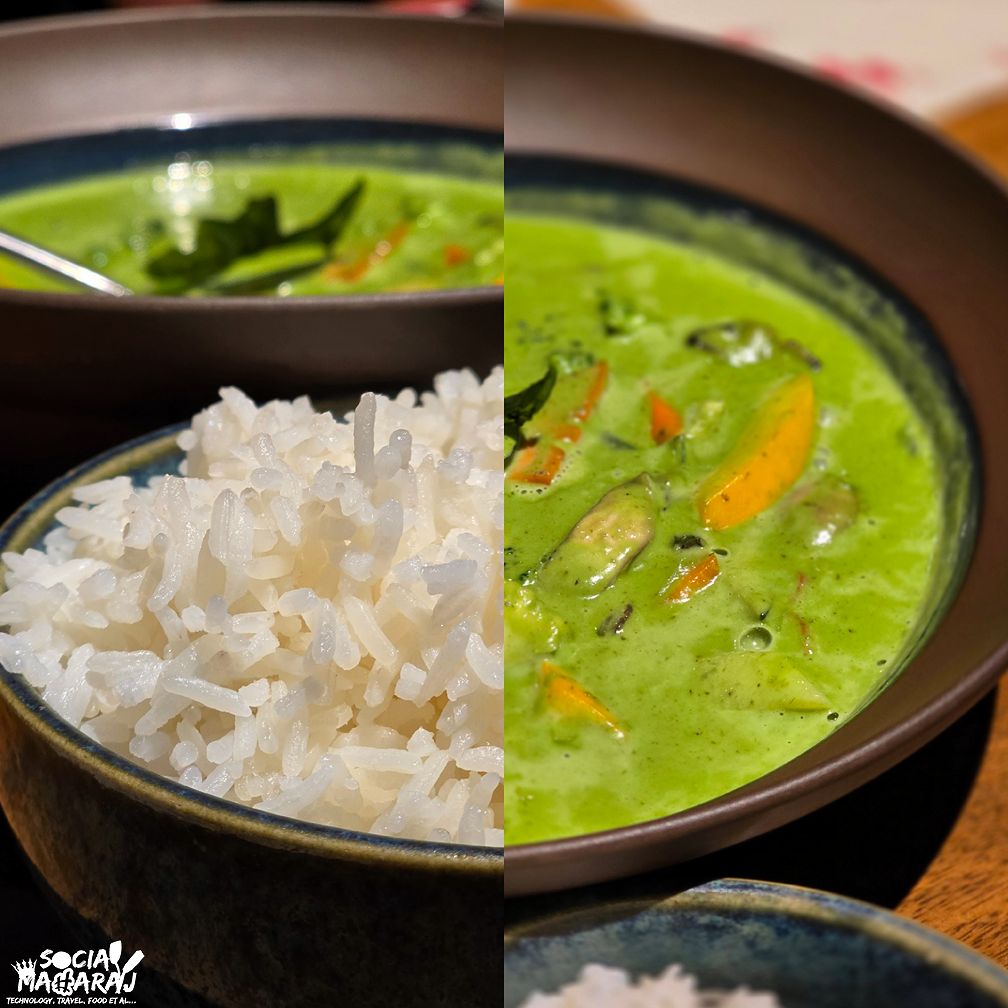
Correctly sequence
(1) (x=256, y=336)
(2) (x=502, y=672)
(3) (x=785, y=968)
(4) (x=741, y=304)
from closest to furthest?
(3) (x=785, y=968) → (2) (x=502, y=672) → (1) (x=256, y=336) → (4) (x=741, y=304)

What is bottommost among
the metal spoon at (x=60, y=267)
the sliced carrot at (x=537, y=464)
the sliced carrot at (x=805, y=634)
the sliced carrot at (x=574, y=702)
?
the sliced carrot at (x=574, y=702)

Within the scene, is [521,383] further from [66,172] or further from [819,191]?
[66,172]

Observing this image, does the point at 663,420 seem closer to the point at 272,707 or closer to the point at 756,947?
the point at 272,707

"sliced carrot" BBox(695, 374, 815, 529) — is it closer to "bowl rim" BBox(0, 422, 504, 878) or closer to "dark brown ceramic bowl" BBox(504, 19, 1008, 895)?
"dark brown ceramic bowl" BBox(504, 19, 1008, 895)

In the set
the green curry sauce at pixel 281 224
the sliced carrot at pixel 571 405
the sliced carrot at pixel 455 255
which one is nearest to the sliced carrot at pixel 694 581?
the sliced carrot at pixel 571 405

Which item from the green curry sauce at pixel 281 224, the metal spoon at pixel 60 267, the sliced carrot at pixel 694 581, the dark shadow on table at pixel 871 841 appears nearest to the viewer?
the dark shadow on table at pixel 871 841

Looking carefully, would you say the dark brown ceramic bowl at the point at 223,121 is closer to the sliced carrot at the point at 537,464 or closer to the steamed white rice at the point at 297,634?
the sliced carrot at the point at 537,464

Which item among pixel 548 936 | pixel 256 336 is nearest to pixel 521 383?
pixel 256 336
